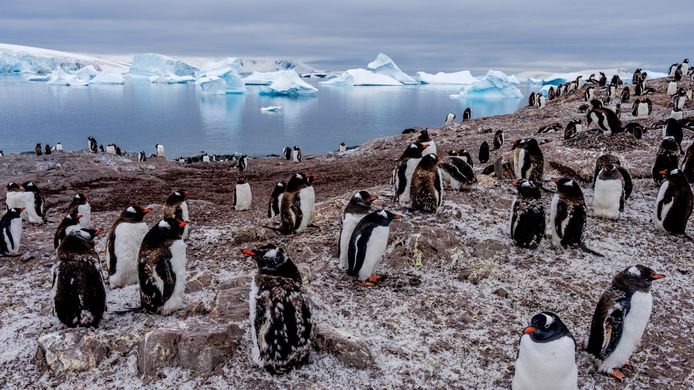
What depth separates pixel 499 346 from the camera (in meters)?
4.98

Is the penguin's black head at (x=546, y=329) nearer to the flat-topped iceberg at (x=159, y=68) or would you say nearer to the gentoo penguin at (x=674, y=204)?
the gentoo penguin at (x=674, y=204)

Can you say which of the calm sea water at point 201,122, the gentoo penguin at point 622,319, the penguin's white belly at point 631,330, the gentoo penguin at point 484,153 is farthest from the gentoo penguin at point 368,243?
the calm sea water at point 201,122

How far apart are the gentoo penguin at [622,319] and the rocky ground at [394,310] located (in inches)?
7.4

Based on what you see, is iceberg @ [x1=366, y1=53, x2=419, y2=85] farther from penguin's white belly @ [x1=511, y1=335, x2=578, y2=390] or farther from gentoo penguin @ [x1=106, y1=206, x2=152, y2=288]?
penguin's white belly @ [x1=511, y1=335, x2=578, y2=390]

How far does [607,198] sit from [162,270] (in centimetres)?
697

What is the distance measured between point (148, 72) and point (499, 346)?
467ft

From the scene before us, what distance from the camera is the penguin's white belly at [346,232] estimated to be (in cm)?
633

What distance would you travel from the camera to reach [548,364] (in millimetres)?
3928

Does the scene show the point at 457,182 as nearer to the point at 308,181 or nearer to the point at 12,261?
the point at 308,181

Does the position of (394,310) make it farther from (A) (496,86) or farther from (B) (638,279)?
(A) (496,86)

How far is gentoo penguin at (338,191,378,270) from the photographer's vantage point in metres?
6.35

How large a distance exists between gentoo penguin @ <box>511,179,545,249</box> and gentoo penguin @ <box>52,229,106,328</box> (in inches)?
210

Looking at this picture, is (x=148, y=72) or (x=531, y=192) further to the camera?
(x=148, y=72)

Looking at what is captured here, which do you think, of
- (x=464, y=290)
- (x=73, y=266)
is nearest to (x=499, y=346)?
(x=464, y=290)
